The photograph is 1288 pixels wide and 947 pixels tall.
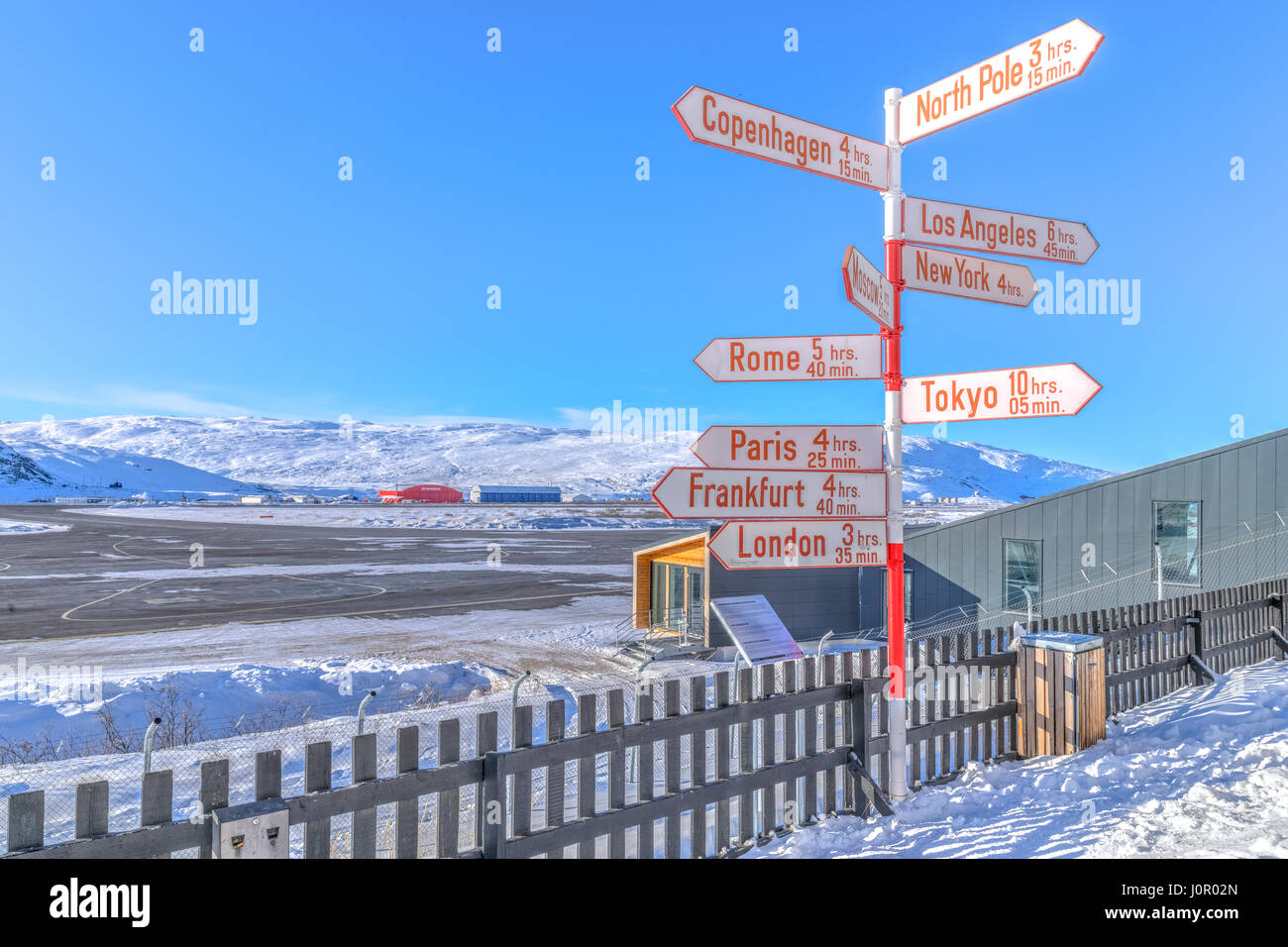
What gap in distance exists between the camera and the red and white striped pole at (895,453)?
16.8 feet

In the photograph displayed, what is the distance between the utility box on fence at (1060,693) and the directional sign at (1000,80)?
14.0 feet

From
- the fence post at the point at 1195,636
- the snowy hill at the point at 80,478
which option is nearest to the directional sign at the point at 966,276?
the fence post at the point at 1195,636

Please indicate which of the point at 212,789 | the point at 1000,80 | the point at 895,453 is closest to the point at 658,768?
the point at 895,453

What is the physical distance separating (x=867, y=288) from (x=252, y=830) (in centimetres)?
432

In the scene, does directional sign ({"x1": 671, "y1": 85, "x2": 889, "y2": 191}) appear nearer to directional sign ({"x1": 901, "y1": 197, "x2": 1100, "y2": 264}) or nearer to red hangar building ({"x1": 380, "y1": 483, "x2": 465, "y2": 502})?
directional sign ({"x1": 901, "y1": 197, "x2": 1100, "y2": 264})

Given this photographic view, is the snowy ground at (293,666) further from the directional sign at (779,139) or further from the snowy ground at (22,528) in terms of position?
the snowy ground at (22,528)

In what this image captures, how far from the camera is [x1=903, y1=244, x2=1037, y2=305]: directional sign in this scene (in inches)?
204

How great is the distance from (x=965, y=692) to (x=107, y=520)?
77870 millimetres

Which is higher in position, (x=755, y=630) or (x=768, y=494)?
(x=768, y=494)

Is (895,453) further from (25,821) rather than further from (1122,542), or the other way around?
(1122,542)

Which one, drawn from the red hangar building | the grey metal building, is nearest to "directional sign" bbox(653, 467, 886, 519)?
the grey metal building

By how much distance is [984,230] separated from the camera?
532cm
